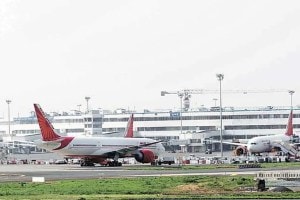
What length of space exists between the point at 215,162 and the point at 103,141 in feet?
74.6

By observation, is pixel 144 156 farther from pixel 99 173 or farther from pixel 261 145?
pixel 261 145

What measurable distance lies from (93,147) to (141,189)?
2848 inches

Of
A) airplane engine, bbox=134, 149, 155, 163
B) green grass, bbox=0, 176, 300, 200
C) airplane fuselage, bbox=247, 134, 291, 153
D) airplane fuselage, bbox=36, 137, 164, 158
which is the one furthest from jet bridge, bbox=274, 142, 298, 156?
green grass, bbox=0, 176, 300, 200

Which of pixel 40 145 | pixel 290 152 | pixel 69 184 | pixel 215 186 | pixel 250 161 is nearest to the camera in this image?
pixel 215 186

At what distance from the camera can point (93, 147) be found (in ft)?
515

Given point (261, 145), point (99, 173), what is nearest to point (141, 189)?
point (99, 173)

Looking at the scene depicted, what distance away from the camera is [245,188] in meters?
A: 85.3

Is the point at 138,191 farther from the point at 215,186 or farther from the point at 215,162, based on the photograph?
the point at 215,162

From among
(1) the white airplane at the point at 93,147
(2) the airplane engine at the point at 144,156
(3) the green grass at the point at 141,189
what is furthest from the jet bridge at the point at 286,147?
(3) the green grass at the point at 141,189

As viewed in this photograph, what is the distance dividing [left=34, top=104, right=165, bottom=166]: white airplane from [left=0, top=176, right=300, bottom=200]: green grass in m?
51.7

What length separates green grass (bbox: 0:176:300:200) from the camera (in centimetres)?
7700

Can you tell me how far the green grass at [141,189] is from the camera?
77.0 meters

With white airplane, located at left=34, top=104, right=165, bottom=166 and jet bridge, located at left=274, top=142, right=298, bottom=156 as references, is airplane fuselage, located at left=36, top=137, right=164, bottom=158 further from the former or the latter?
jet bridge, located at left=274, top=142, right=298, bottom=156

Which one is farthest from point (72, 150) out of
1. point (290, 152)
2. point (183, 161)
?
point (290, 152)
